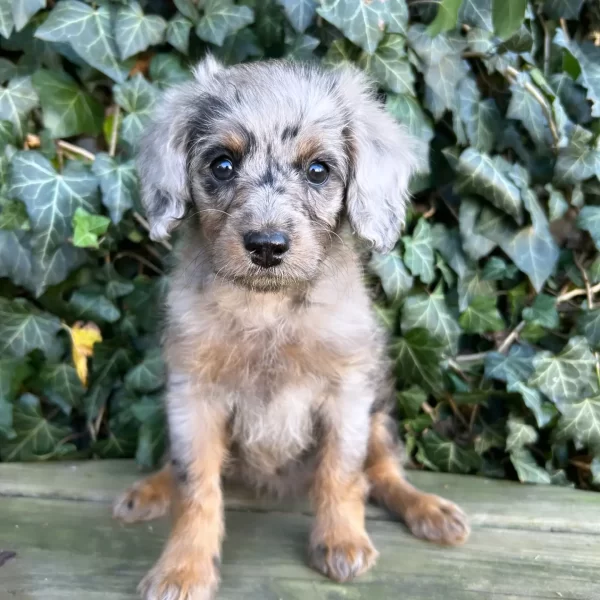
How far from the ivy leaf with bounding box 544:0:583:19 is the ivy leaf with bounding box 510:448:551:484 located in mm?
1699

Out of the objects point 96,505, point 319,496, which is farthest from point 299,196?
point 96,505

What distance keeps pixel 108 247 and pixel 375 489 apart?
1353 millimetres

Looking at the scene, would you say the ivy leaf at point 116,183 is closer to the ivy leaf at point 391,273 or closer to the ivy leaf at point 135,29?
the ivy leaf at point 135,29

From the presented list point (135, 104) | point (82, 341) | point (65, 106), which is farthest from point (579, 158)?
point (82, 341)

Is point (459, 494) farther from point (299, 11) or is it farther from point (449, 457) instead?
point (299, 11)

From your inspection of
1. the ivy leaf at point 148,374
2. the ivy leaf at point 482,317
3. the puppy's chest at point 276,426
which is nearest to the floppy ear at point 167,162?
the puppy's chest at point 276,426

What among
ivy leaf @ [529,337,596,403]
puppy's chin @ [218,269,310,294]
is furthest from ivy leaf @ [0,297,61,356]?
ivy leaf @ [529,337,596,403]

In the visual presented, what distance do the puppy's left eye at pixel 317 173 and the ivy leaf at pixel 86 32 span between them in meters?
0.88

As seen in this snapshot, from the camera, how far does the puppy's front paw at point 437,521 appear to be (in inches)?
75.9

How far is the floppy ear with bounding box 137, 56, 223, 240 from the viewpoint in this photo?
6.07 feet

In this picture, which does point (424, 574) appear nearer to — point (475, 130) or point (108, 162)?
point (475, 130)

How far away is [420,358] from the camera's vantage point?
8.07ft

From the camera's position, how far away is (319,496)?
76.5 inches

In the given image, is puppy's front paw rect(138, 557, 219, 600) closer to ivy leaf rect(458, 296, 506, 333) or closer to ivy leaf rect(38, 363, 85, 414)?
ivy leaf rect(38, 363, 85, 414)
